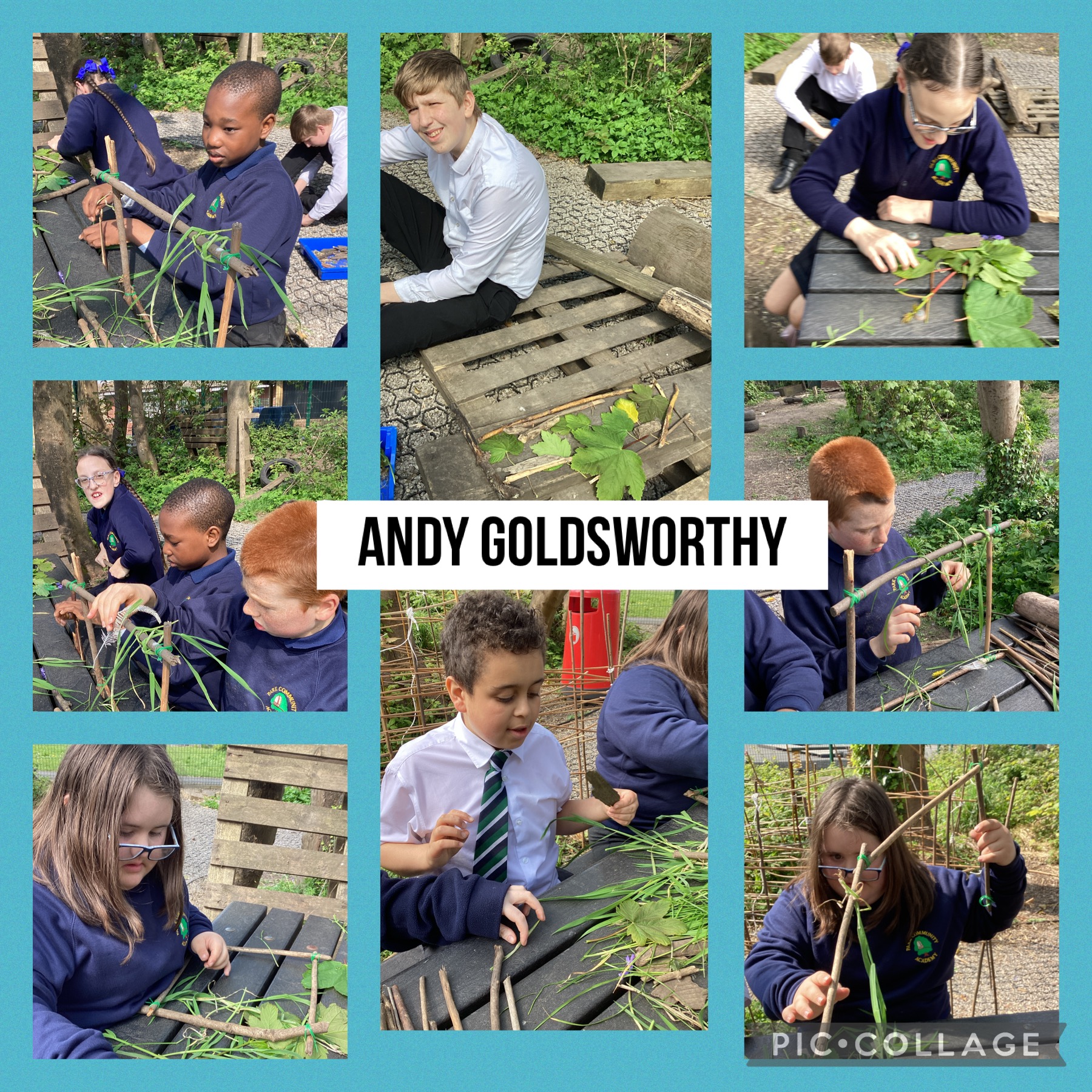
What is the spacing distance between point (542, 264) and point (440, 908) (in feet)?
6.59

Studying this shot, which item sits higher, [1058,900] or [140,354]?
[140,354]

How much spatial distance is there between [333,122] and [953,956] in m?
2.80

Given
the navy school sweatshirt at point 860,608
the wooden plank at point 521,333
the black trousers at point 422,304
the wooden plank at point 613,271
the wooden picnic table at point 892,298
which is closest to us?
the wooden picnic table at point 892,298

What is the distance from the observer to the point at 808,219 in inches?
105

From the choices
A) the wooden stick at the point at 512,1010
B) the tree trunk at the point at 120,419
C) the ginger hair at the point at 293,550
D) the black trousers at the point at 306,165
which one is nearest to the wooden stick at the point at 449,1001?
the wooden stick at the point at 512,1010

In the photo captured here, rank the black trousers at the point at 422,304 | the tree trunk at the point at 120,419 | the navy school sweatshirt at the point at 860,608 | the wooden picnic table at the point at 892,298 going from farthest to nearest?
the black trousers at the point at 422,304, the tree trunk at the point at 120,419, the navy school sweatshirt at the point at 860,608, the wooden picnic table at the point at 892,298

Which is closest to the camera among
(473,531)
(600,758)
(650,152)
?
(473,531)

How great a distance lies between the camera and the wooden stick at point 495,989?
257 cm

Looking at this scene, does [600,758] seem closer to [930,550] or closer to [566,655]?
[566,655]

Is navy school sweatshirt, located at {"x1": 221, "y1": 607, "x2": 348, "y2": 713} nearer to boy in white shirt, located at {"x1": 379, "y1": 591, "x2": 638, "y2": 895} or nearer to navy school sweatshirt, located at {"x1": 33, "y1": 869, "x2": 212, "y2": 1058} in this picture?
boy in white shirt, located at {"x1": 379, "y1": 591, "x2": 638, "y2": 895}

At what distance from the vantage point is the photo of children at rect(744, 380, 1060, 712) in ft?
8.65

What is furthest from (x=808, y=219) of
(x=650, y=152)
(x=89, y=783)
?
A: (x=89, y=783)

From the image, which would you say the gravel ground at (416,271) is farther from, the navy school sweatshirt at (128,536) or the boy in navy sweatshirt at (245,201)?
the navy school sweatshirt at (128,536)

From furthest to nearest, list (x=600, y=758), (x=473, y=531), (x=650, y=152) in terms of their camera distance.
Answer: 1. (x=650, y=152)
2. (x=600, y=758)
3. (x=473, y=531)
